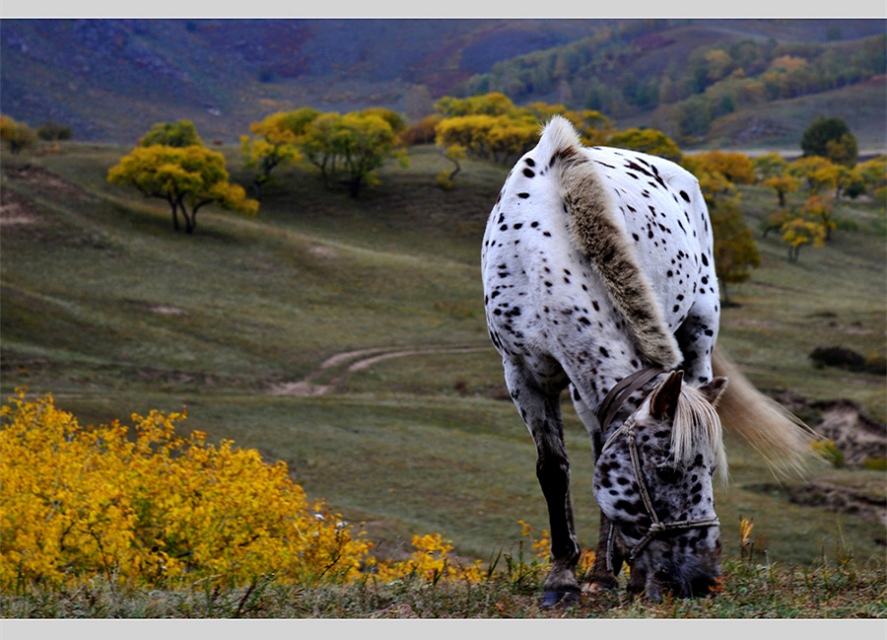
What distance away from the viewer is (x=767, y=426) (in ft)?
26.1

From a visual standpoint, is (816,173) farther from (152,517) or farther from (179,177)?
(152,517)

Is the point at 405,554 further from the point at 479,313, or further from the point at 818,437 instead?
the point at 479,313

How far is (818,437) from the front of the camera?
23.9 feet

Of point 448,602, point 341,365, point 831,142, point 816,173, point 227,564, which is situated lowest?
point 341,365

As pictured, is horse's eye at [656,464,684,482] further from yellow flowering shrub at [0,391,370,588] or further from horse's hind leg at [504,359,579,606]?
yellow flowering shrub at [0,391,370,588]

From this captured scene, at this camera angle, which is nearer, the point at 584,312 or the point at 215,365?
the point at 584,312

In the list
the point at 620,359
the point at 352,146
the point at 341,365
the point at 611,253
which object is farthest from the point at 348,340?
the point at 620,359

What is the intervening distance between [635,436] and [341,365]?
A: 49134 mm

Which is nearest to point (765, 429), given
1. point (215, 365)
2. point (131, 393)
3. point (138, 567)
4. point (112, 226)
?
point (138, 567)

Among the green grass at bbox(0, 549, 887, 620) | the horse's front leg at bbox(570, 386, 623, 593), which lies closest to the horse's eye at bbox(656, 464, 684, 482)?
the green grass at bbox(0, 549, 887, 620)

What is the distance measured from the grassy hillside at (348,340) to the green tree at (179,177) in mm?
2373

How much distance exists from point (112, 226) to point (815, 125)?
A: 5375 inches

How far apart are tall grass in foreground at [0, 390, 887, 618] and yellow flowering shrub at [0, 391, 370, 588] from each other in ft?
0.11

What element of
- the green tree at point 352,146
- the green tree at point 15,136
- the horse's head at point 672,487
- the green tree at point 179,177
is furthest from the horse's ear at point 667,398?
the green tree at point 15,136
